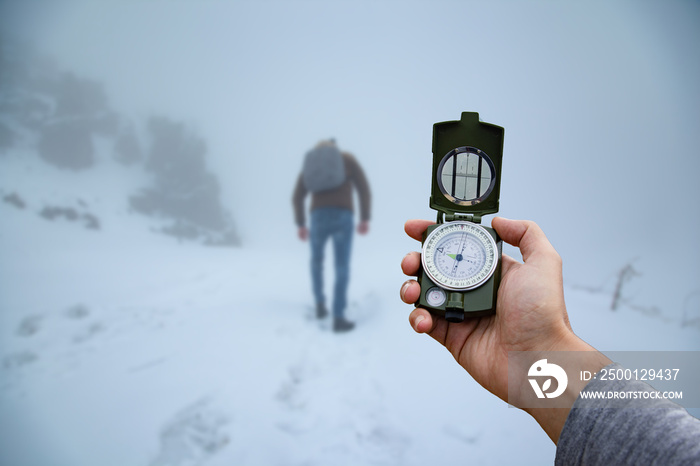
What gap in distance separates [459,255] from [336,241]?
1278 millimetres

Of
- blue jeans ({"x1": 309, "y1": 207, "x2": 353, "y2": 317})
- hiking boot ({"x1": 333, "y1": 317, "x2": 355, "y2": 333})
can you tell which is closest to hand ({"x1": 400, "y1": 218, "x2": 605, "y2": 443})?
blue jeans ({"x1": 309, "y1": 207, "x2": 353, "y2": 317})

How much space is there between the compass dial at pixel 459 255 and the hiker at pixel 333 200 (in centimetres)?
119

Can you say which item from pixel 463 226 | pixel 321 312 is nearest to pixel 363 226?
pixel 321 312

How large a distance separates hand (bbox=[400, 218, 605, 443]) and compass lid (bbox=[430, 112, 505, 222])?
4.5 inches

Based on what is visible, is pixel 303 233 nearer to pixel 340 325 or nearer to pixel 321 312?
pixel 321 312

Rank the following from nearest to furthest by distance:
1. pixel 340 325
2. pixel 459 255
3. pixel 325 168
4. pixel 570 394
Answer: pixel 570 394, pixel 459 255, pixel 325 168, pixel 340 325

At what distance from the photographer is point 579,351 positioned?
801 millimetres

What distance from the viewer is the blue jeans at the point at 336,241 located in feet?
7.22

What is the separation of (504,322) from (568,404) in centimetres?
25

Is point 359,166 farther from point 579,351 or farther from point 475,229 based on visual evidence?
point 579,351

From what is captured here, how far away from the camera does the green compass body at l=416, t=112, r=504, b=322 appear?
3.18 feet

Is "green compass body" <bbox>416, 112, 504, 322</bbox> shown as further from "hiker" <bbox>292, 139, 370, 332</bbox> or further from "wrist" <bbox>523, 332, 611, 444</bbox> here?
"hiker" <bbox>292, 139, 370, 332</bbox>

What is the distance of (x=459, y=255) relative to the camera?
1.03 metres

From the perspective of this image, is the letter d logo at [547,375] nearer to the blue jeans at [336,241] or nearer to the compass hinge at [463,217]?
the compass hinge at [463,217]
